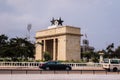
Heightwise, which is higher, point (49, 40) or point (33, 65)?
point (49, 40)

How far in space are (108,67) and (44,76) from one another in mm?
23015

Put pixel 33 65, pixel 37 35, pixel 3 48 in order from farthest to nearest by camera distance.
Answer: pixel 37 35 < pixel 3 48 < pixel 33 65

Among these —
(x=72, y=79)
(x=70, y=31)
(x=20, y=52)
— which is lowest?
(x=72, y=79)

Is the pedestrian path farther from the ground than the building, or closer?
closer

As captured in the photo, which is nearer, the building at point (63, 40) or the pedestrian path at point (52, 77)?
the pedestrian path at point (52, 77)

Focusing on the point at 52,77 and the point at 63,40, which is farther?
the point at 63,40

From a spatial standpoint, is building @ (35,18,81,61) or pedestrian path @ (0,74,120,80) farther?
building @ (35,18,81,61)

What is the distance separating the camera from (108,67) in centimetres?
4806

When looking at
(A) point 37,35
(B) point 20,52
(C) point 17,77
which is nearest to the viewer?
(C) point 17,77

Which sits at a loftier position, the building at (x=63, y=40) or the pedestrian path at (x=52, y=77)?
the building at (x=63, y=40)

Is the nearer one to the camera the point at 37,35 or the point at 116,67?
the point at 116,67

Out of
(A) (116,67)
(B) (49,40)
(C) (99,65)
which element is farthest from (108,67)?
(B) (49,40)

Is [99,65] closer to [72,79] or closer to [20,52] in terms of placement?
[20,52]

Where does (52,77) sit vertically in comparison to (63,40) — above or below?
below
